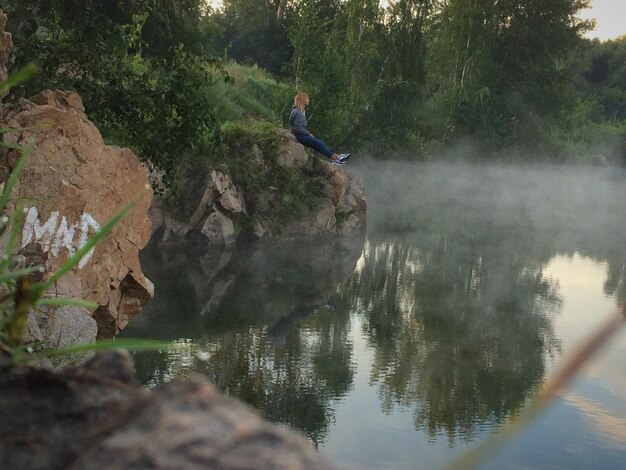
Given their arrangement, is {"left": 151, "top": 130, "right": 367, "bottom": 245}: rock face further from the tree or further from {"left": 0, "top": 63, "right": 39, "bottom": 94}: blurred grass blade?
the tree

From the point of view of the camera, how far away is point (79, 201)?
30.5ft

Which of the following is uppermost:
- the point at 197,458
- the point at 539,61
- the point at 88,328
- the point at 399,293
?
the point at 539,61

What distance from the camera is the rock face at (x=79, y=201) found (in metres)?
8.58

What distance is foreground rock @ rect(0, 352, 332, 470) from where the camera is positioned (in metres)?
0.68

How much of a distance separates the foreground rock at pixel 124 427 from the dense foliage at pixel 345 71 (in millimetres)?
10926

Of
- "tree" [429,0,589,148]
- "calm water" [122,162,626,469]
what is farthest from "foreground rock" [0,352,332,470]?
"tree" [429,0,589,148]

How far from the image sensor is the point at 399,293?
20.4 m

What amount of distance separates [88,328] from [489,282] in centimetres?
1577

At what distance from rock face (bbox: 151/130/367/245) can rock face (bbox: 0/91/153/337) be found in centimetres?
1245

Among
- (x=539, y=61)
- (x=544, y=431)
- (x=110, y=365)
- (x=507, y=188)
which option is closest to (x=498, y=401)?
(x=544, y=431)

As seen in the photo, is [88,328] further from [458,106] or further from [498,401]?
[458,106]

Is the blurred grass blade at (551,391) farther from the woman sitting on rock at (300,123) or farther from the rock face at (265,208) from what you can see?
the rock face at (265,208)

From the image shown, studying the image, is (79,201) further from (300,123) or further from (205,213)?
(205,213)

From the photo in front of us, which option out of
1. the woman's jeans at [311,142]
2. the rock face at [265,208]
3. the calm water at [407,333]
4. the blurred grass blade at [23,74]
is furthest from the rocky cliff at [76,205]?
the rock face at [265,208]
